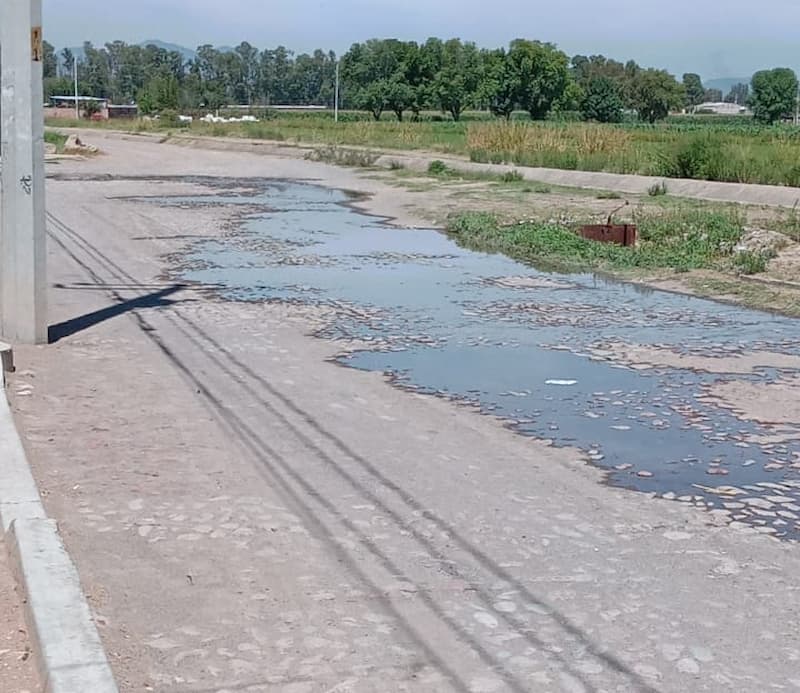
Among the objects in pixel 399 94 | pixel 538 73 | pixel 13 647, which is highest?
pixel 538 73

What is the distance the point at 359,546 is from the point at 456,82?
11924cm

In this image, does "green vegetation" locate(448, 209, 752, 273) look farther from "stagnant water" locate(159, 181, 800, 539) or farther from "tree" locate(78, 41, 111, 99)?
"tree" locate(78, 41, 111, 99)

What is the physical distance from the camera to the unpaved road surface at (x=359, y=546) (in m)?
4.62

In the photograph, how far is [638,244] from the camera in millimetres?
19625

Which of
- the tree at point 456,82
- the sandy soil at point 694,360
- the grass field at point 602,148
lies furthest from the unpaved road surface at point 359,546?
the tree at point 456,82

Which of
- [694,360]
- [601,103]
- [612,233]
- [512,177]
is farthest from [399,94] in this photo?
[694,360]

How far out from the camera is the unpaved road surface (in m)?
4.62

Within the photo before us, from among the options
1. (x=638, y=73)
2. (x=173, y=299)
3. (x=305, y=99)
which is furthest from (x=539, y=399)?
(x=305, y=99)

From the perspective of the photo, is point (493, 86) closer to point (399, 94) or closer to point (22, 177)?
point (399, 94)

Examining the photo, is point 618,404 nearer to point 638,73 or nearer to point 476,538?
point 476,538

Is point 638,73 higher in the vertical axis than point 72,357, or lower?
higher

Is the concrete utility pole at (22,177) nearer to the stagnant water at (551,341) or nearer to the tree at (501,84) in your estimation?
the stagnant water at (551,341)

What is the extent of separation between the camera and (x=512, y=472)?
7.21 m

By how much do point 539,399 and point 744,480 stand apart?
2259mm
